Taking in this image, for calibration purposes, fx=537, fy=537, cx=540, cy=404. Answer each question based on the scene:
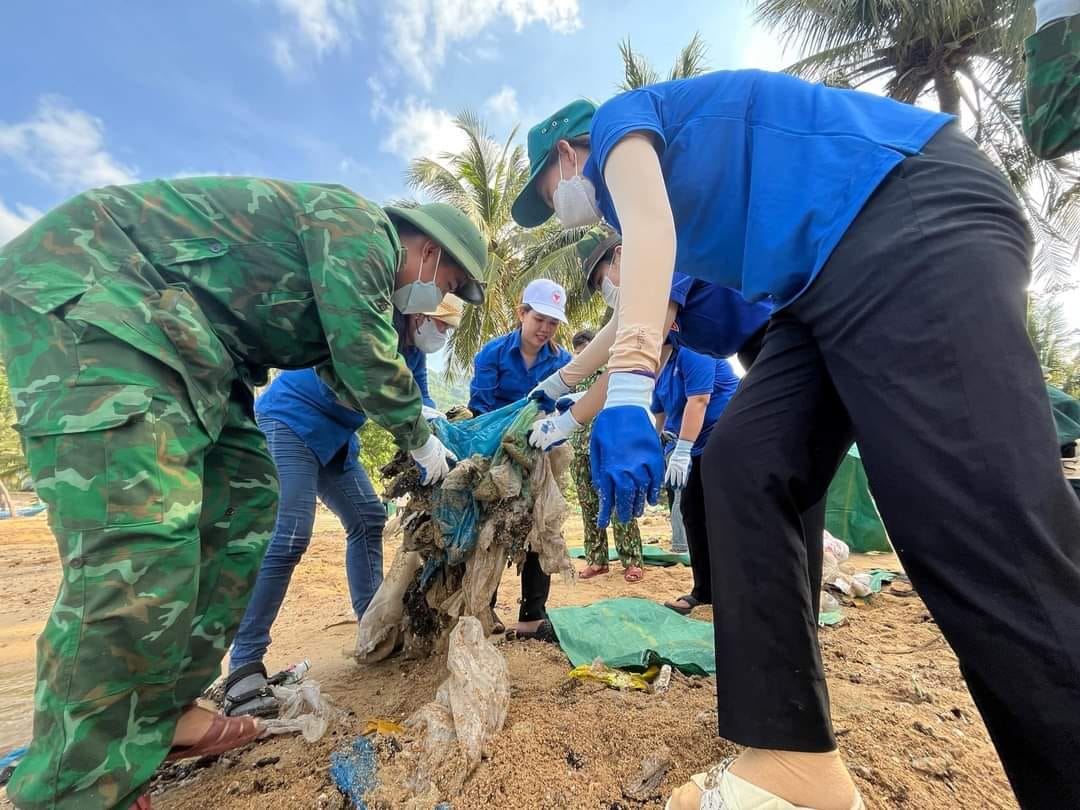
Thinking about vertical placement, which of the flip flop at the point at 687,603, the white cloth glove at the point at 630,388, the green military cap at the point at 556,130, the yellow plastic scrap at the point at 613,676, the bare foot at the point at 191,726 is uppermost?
the green military cap at the point at 556,130

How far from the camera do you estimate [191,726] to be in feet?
4.97

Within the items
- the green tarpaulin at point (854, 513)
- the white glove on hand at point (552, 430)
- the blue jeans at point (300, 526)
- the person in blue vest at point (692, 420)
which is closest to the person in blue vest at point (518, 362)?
the person in blue vest at point (692, 420)

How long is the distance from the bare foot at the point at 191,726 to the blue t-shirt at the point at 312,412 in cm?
104

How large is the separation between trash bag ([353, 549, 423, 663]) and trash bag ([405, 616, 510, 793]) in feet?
1.81

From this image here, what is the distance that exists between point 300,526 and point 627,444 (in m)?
1.64

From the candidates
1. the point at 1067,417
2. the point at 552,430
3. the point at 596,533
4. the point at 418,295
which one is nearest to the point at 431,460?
the point at 552,430

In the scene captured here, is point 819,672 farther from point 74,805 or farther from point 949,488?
point 74,805

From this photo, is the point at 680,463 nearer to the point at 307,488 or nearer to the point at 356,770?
the point at 307,488

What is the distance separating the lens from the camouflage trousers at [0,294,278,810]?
1.14 meters

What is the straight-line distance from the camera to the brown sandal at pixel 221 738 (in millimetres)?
1513

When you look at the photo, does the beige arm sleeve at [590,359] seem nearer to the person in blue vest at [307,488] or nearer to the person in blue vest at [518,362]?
the person in blue vest at [307,488]

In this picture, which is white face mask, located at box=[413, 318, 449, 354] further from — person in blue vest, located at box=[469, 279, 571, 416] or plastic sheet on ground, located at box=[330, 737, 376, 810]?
plastic sheet on ground, located at box=[330, 737, 376, 810]

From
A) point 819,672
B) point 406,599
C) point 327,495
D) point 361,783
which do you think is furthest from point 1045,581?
point 327,495

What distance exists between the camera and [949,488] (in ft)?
2.69
